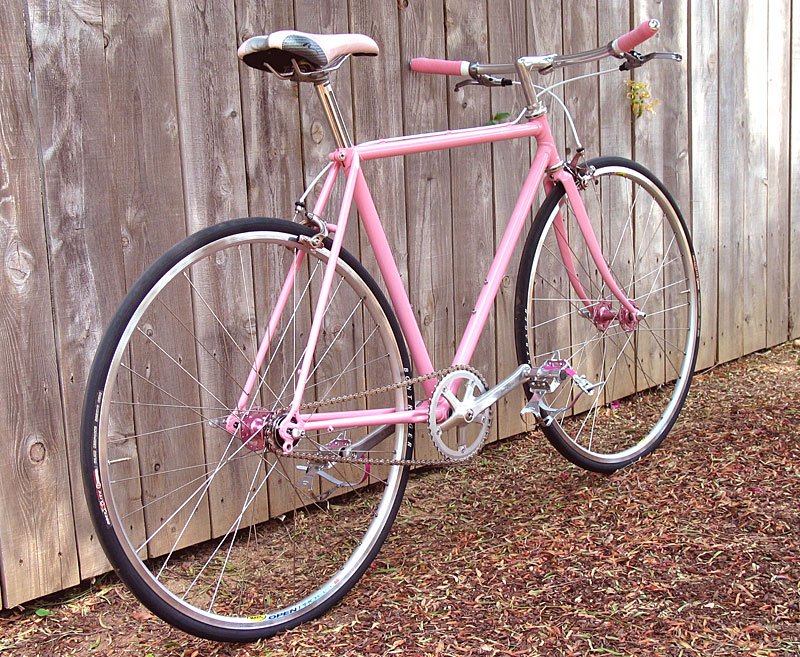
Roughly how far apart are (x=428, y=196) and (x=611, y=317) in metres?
0.77

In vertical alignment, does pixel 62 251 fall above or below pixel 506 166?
below

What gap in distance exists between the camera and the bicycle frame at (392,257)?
205cm

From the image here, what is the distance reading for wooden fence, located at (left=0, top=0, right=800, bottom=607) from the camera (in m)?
2.14

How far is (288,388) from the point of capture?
2.70 metres

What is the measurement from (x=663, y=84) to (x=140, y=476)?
9.58ft

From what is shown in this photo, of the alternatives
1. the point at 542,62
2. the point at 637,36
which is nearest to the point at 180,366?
the point at 542,62

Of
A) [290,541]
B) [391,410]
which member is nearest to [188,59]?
[391,410]

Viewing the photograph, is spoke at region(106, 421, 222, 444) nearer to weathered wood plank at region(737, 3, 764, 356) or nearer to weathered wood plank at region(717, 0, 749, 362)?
weathered wood plank at region(717, 0, 749, 362)

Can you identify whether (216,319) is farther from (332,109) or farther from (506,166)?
(506,166)

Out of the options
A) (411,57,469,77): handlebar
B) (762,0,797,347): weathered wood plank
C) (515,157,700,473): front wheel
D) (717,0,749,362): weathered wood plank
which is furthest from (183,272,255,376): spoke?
(762,0,797,347): weathered wood plank

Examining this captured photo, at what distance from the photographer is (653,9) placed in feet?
12.6

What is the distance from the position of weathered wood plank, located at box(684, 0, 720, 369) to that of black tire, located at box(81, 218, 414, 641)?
219 cm

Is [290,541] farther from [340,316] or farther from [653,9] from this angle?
[653,9]

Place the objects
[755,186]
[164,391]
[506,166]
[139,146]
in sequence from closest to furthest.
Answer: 1. [139,146]
2. [164,391]
3. [506,166]
4. [755,186]
